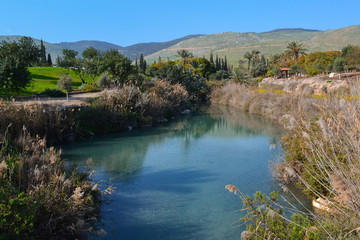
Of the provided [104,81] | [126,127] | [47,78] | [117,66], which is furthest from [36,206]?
[47,78]

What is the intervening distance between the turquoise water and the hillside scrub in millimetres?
1851

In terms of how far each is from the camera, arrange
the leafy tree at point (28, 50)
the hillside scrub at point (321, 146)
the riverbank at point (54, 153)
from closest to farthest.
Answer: the hillside scrub at point (321, 146)
the riverbank at point (54, 153)
the leafy tree at point (28, 50)

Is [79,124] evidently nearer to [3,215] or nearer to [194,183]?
[194,183]

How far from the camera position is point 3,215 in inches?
227

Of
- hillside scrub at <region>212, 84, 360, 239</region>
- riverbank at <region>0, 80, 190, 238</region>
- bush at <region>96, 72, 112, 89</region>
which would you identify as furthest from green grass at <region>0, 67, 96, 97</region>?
hillside scrub at <region>212, 84, 360, 239</region>

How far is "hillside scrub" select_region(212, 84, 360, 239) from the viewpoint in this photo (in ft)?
14.7

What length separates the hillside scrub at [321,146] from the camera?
447 centimetres

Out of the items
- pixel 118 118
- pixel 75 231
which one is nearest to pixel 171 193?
pixel 75 231

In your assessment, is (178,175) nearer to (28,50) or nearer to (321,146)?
(321,146)

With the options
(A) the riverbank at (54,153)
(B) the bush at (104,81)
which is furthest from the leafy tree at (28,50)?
(A) the riverbank at (54,153)

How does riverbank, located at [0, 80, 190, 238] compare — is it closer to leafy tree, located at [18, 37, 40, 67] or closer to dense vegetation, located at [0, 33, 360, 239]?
dense vegetation, located at [0, 33, 360, 239]

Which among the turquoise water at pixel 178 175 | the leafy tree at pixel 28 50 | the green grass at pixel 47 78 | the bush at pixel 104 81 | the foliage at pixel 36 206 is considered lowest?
the turquoise water at pixel 178 175

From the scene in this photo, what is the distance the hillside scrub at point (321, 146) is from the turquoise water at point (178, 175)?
1851 millimetres

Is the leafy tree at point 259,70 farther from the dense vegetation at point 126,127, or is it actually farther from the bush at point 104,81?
the bush at point 104,81
